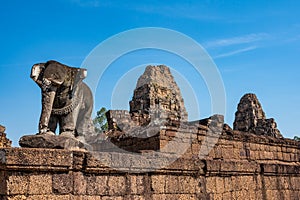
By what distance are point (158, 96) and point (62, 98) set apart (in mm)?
17104

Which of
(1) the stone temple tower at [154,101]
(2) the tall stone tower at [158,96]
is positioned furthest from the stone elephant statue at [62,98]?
(2) the tall stone tower at [158,96]

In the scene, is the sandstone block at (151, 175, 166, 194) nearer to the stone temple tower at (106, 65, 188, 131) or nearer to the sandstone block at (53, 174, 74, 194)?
the sandstone block at (53, 174, 74, 194)

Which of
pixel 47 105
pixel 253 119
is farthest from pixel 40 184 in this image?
pixel 253 119

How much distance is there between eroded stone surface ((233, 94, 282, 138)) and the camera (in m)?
23.2

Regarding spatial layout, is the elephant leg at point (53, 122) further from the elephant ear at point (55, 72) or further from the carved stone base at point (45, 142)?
the carved stone base at point (45, 142)

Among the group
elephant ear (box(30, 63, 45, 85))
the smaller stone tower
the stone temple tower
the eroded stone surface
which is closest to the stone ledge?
elephant ear (box(30, 63, 45, 85))

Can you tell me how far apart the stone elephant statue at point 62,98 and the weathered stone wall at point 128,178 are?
113 centimetres

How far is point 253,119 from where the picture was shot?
24.0 m

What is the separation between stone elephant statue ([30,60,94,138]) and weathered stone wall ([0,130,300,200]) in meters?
1.13

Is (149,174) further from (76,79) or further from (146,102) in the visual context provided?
(146,102)

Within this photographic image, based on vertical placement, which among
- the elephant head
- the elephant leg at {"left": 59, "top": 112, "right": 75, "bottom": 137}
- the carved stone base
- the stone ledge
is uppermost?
the elephant head

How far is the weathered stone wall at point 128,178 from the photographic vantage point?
12.9 ft

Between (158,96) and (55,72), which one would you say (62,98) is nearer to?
(55,72)

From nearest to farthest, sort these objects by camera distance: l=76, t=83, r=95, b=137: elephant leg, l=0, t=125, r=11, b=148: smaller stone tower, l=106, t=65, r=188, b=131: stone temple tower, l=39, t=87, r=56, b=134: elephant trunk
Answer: l=39, t=87, r=56, b=134: elephant trunk
l=76, t=83, r=95, b=137: elephant leg
l=0, t=125, r=11, b=148: smaller stone tower
l=106, t=65, r=188, b=131: stone temple tower
